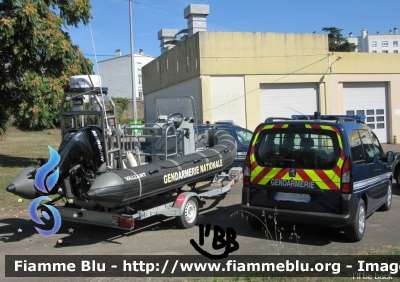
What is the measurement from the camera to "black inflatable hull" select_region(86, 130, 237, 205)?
21.7ft

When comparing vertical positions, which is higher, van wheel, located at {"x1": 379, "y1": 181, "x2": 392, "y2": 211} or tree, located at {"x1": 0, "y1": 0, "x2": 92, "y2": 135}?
tree, located at {"x1": 0, "y1": 0, "x2": 92, "y2": 135}

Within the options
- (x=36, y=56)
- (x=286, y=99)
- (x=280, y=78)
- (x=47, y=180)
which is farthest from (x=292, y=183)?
(x=286, y=99)

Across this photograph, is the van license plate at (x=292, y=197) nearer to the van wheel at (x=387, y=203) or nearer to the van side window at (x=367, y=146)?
the van side window at (x=367, y=146)

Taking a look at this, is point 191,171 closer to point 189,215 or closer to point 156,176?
point 189,215

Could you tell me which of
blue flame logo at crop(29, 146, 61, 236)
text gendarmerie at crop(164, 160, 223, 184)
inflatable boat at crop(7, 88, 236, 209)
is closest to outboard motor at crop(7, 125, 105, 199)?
inflatable boat at crop(7, 88, 236, 209)

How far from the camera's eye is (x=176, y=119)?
9180 millimetres

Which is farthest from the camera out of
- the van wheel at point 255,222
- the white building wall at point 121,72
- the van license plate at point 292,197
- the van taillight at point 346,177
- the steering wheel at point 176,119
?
the white building wall at point 121,72

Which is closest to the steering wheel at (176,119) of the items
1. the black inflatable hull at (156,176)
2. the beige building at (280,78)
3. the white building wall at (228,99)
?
the black inflatable hull at (156,176)

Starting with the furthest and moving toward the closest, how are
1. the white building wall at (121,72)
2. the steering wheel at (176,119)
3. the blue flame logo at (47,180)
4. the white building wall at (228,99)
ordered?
the white building wall at (121,72), the white building wall at (228,99), the steering wheel at (176,119), the blue flame logo at (47,180)

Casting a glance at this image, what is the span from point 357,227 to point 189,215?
9.27ft

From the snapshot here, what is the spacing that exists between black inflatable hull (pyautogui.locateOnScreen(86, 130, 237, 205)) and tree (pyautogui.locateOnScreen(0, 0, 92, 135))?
26.5 feet

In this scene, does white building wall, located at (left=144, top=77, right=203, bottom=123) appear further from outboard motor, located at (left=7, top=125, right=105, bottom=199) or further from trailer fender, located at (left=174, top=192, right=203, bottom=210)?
outboard motor, located at (left=7, top=125, right=105, bottom=199)

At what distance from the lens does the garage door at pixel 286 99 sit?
75.6 feet

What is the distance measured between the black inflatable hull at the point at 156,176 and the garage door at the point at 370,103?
1749cm
